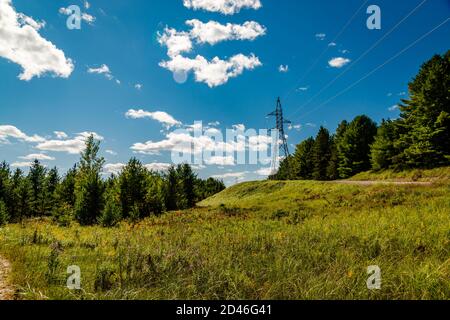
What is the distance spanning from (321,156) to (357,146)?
34.9ft

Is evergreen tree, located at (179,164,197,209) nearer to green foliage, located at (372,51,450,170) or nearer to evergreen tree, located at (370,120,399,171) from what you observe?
evergreen tree, located at (370,120,399,171)

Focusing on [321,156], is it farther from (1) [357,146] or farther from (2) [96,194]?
(2) [96,194]

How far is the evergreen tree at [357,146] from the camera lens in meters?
46.1

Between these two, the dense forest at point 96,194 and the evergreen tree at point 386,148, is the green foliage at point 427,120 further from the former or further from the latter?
the dense forest at point 96,194

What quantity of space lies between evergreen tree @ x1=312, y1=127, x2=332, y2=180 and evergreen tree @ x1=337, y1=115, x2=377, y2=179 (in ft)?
23.1

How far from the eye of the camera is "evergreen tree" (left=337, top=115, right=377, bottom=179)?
46.1 meters

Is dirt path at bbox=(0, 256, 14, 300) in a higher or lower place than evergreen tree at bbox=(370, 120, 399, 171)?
lower

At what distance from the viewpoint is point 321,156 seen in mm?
56562

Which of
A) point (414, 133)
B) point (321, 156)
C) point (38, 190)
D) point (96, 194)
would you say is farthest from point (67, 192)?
point (414, 133)

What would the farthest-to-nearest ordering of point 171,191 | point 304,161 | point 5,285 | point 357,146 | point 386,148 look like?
point 304,161
point 357,146
point 171,191
point 386,148
point 5,285

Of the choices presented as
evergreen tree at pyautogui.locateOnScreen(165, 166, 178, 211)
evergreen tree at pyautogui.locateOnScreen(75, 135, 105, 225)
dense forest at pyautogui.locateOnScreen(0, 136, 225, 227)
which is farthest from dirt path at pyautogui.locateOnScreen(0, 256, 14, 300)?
evergreen tree at pyautogui.locateOnScreen(165, 166, 178, 211)
